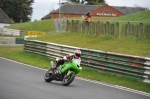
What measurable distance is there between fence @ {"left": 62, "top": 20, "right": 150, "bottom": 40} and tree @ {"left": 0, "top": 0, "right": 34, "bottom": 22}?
7255cm

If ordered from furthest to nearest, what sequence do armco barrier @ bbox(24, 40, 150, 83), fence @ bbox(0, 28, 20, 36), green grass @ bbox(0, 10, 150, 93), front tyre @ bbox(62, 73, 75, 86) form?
fence @ bbox(0, 28, 20, 36), green grass @ bbox(0, 10, 150, 93), armco barrier @ bbox(24, 40, 150, 83), front tyre @ bbox(62, 73, 75, 86)

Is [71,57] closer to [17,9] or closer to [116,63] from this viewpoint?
[116,63]

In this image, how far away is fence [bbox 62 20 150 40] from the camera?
21.6 m

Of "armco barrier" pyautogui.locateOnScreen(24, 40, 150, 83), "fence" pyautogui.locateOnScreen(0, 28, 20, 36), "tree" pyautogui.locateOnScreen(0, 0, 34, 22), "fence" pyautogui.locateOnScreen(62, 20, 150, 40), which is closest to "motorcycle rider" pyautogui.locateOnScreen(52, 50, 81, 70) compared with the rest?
"armco barrier" pyautogui.locateOnScreen(24, 40, 150, 83)

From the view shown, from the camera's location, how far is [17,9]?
102m

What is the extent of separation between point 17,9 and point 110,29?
81.3m

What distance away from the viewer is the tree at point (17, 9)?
10175 cm

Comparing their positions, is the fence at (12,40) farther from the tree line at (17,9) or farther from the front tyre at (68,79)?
the tree line at (17,9)

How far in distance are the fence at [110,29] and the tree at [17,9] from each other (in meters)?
72.6

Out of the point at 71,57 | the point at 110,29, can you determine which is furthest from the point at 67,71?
the point at 110,29

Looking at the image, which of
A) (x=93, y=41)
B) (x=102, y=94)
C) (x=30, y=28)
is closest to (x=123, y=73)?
(x=102, y=94)

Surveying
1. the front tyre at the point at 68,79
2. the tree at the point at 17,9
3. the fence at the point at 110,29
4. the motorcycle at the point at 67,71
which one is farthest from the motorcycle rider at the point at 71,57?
the tree at the point at 17,9

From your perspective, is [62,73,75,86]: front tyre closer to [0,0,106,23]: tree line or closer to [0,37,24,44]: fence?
[0,37,24,44]: fence

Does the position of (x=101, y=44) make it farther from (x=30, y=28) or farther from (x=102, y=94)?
(x=30, y=28)
